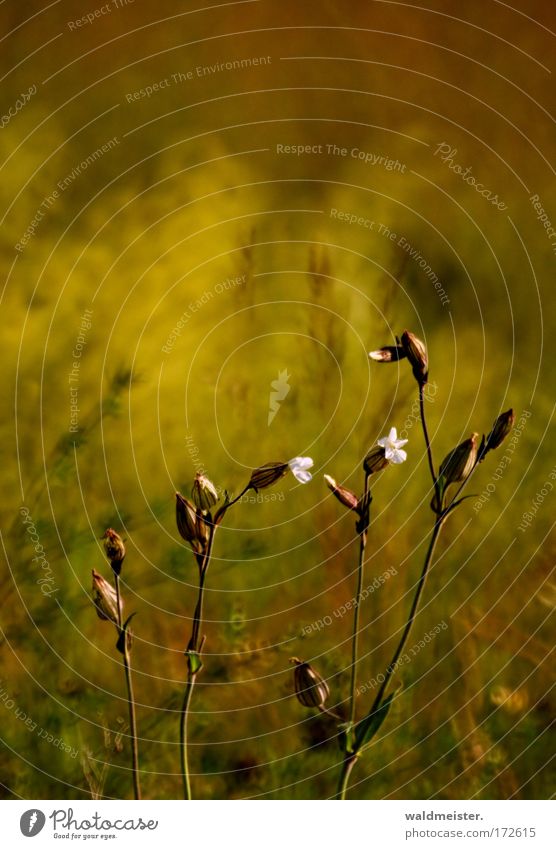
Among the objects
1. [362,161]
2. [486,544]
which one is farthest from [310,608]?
[362,161]

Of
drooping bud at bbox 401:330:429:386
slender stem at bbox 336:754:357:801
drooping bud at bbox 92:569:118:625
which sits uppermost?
drooping bud at bbox 401:330:429:386

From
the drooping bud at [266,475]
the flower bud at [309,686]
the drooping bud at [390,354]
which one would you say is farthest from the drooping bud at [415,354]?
the flower bud at [309,686]

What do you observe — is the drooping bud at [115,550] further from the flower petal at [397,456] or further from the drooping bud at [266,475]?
the flower petal at [397,456]

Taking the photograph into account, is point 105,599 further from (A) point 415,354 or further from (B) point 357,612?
(A) point 415,354

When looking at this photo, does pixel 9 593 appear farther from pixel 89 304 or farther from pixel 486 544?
pixel 486 544

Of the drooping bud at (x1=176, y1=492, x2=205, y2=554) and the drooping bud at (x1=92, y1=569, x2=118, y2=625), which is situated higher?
the drooping bud at (x1=176, y1=492, x2=205, y2=554)

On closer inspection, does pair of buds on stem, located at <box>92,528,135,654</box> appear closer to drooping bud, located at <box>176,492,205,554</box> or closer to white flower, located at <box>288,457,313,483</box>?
drooping bud, located at <box>176,492,205,554</box>

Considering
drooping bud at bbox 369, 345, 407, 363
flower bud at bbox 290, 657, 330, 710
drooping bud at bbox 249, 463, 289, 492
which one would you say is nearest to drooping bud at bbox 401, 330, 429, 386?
drooping bud at bbox 369, 345, 407, 363
